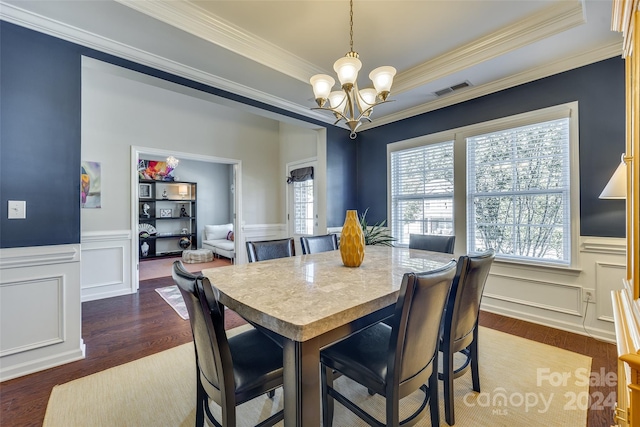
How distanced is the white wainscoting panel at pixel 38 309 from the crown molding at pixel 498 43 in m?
3.76

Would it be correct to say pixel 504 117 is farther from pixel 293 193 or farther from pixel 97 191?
pixel 97 191

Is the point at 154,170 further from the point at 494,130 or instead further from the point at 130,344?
the point at 494,130

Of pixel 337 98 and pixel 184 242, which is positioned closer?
pixel 337 98

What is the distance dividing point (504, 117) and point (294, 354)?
340 cm

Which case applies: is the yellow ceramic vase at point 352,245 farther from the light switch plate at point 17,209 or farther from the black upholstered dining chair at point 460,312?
the light switch plate at point 17,209

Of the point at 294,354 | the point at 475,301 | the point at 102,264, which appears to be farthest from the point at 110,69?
the point at 475,301

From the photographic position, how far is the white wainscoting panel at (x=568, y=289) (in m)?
2.38

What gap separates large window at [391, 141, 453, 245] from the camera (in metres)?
3.53

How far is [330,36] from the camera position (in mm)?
2455

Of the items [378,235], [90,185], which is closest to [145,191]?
[90,185]

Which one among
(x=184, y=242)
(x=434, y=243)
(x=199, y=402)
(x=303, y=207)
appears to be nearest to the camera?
(x=199, y=402)

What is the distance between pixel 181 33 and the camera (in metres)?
2.15

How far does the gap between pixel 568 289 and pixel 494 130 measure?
182cm

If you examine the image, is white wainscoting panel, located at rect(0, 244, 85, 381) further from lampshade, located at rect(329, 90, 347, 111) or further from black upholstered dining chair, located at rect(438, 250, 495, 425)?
black upholstered dining chair, located at rect(438, 250, 495, 425)
